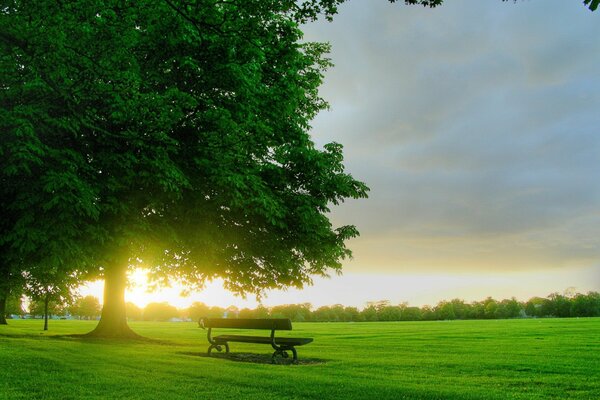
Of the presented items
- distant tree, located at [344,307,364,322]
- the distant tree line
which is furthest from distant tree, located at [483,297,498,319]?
distant tree, located at [344,307,364,322]

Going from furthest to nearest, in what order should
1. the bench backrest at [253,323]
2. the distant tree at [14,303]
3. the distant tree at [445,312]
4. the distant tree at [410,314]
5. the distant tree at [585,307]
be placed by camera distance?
the distant tree at [585,307] → the distant tree at [410,314] → the distant tree at [445,312] → the distant tree at [14,303] → the bench backrest at [253,323]

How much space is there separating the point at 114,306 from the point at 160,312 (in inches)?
4921

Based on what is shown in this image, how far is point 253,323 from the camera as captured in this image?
1609 cm

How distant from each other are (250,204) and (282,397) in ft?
40.0

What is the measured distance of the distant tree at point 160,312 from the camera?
143 metres

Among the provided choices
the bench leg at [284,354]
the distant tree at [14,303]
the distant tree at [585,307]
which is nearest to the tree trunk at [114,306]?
the bench leg at [284,354]

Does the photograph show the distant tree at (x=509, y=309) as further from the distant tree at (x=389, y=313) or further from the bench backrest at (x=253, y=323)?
the bench backrest at (x=253, y=323)

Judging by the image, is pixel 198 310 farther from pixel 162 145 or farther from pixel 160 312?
pixel 162 145

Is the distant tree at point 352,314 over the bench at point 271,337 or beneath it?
beneath

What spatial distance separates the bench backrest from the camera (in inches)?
583

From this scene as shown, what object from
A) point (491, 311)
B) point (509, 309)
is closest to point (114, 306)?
point (491, 311)

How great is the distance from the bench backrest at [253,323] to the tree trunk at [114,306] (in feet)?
34.9

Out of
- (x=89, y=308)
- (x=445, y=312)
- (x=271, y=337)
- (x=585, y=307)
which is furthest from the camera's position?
(x=89, y=308)

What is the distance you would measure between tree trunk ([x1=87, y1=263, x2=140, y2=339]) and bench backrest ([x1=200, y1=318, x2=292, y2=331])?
10.6 m
